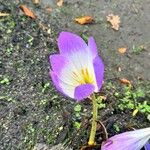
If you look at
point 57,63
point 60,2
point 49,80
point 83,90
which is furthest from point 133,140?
point 60,2

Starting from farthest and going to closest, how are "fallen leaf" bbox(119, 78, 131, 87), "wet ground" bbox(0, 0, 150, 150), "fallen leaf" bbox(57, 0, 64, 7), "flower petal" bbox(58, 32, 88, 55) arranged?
"fallen leaf" bbox(57, 0, 64, 7) → "fallen leaf" bbox(119, 78, 131, 87) → "wet ground" bbox(0, 0, 150, 150) → "flower petal" bbox(58, 32, 88, 55)

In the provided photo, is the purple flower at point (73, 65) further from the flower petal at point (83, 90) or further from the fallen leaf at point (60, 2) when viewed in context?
the fallen leaf at point (60, 2)

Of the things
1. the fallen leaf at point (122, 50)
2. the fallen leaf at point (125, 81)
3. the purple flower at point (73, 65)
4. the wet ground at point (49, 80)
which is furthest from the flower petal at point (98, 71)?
the fallen leaf at point (122, 50)

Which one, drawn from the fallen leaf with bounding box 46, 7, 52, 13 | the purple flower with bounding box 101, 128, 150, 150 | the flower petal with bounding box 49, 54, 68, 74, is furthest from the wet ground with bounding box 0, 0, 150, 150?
the flower petal with bounding box 49, 54, 68, 74

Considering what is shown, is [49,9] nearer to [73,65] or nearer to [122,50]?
[122,50]

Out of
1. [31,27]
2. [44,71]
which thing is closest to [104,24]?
[31,27]

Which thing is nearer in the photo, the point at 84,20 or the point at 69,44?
the point at 69,44

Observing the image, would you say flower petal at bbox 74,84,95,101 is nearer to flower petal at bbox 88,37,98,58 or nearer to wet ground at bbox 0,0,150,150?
flower petal at bbox 88,37,98,58
